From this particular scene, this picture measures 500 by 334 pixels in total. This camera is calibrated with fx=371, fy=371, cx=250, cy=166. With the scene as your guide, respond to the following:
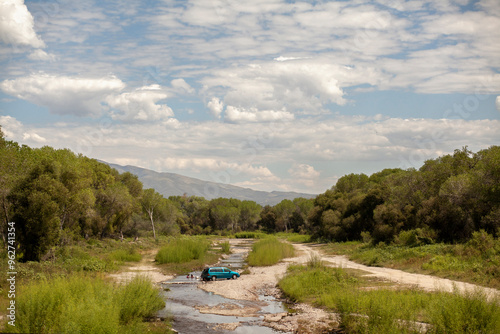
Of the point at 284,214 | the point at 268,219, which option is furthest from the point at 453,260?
the point at 268,219

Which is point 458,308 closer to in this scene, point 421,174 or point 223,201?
point 421,174

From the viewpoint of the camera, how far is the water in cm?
1906

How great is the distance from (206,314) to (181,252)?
24.9m

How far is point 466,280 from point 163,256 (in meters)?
32.0

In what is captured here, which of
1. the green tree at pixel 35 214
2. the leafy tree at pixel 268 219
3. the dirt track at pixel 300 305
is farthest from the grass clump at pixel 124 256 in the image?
the leafy tree at pixel 268 219

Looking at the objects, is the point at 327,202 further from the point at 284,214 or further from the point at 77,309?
the point at 77,309

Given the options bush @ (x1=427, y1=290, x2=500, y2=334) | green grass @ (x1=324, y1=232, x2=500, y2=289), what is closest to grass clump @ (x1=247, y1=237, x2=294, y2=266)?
green grass @ (x1=324, y1=232, x2=500, y2=289)

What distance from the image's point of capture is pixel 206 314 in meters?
22.2

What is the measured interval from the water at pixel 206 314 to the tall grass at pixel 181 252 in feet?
43.1

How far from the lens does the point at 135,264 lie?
4362 centimetres

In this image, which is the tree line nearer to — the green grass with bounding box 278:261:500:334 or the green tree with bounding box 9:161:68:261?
the green tree with bounding box 9:161:68:261

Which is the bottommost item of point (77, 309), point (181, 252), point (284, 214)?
point (181, 252)

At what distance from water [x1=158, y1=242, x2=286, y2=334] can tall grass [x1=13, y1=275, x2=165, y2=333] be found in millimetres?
2815

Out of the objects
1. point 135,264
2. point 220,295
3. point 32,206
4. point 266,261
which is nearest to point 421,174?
point 266,261
